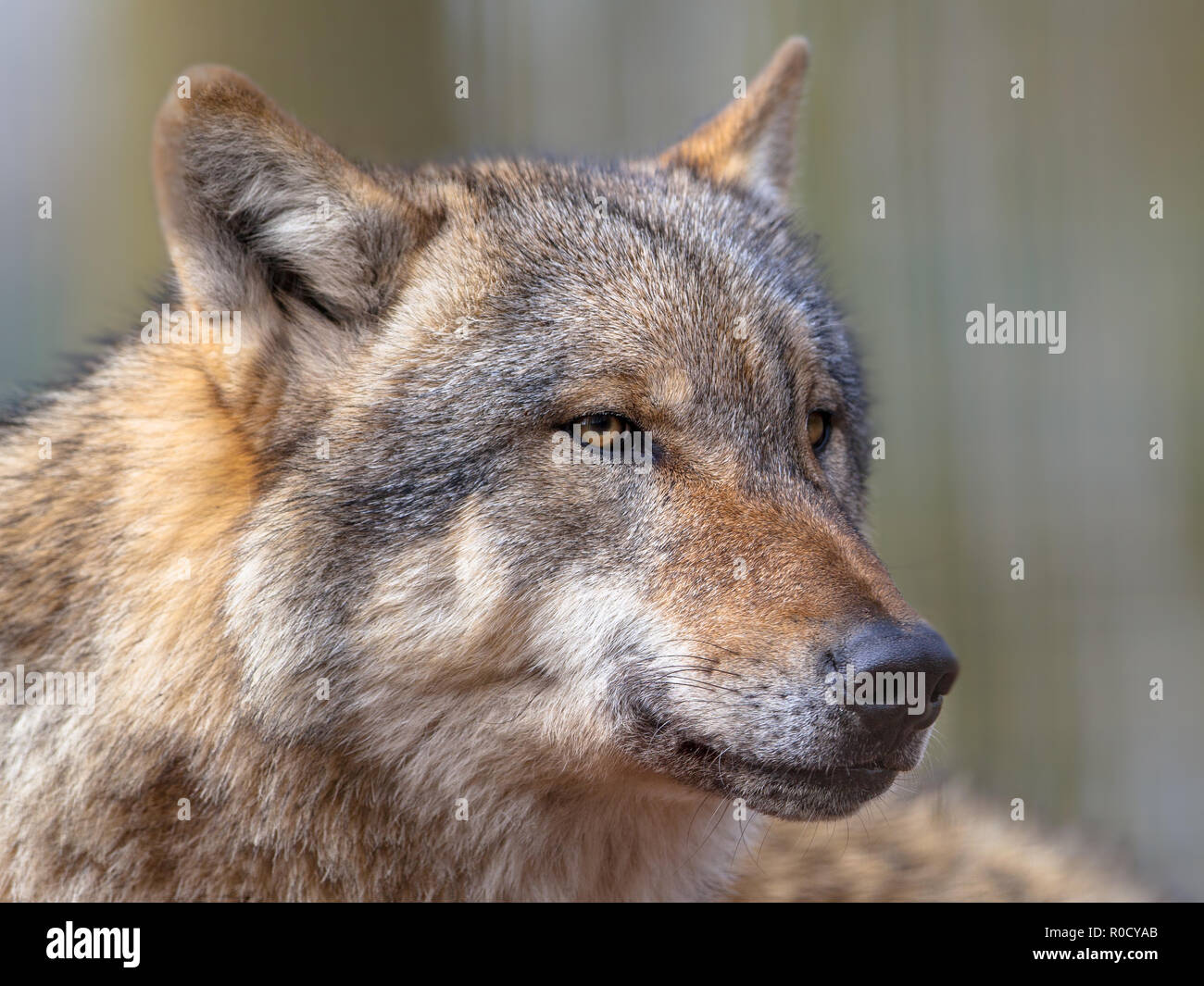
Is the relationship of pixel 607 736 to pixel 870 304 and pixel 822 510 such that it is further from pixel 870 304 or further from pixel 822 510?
pixel 870 304

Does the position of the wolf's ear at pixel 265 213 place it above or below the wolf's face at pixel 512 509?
above

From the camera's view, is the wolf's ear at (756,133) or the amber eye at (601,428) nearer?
the amber eye at (601,428)

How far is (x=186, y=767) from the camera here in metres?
2.95

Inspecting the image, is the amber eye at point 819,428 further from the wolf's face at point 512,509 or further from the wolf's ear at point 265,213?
the wolf's ear at point 265,213

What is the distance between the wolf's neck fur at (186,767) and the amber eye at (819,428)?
1094 mm

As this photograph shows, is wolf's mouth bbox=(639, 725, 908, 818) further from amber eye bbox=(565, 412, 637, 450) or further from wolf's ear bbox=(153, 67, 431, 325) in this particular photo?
wolf's ear bbox=(153, 67, 431, 325)

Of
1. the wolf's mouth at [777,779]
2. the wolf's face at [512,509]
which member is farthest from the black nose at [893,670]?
the wolf's mouth at [777,779]

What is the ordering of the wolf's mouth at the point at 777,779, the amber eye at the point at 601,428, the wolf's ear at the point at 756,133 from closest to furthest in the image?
the wolf's mouth at the point at 777,779 < the amber eye at the point at 601,428 < the wolf's ear at the point at 756,133

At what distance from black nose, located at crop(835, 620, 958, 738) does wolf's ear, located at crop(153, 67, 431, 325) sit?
5.17ft

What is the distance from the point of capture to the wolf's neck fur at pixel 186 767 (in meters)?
2.94

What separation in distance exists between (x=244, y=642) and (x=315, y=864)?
0.59 meters

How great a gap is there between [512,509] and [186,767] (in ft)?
3.39

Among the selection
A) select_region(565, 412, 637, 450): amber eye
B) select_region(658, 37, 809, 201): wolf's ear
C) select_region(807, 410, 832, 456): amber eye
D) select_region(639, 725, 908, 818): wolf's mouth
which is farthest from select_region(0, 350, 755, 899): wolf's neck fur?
select_region(658, 37, 809, 201): wolf's ear

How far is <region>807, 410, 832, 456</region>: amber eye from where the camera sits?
137 inches
